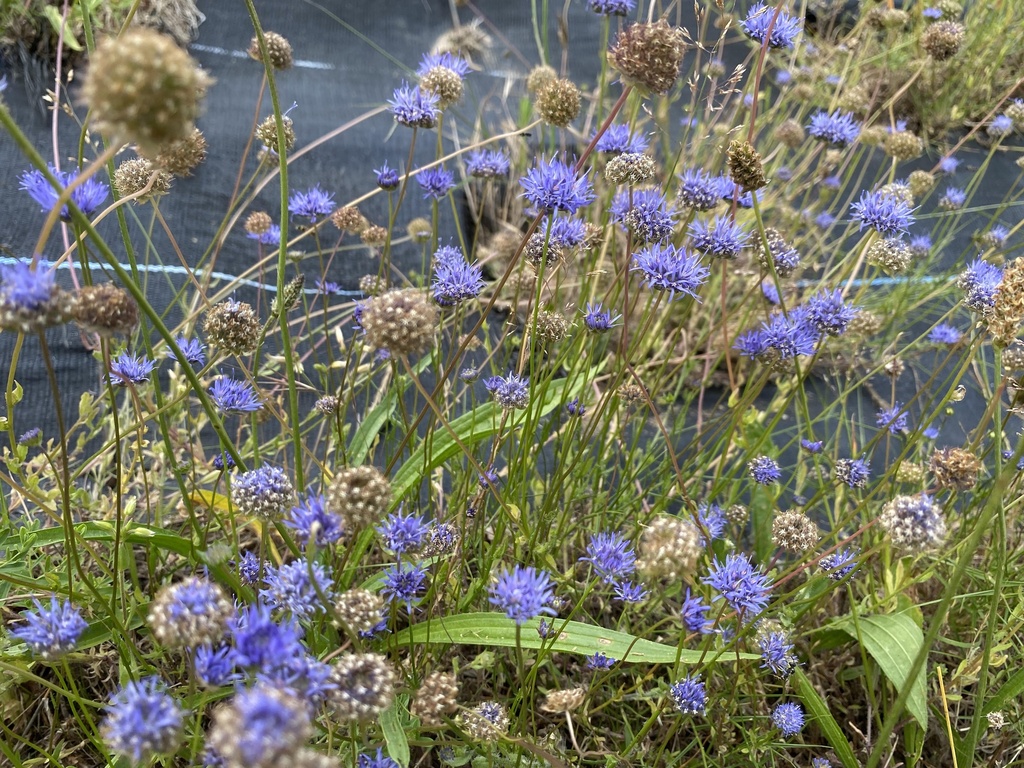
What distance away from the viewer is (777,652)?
130 cm

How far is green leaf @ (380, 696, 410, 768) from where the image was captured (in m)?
1.00

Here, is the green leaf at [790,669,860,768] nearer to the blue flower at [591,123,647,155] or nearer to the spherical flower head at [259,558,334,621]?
A: the spherical flower head at [259,558,334,621]

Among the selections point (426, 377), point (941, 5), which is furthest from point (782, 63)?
point (426, 377)

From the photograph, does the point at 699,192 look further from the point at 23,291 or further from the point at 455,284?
the point at 23,291

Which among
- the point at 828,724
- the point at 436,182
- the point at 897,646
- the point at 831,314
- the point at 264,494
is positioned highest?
the point at 436,182

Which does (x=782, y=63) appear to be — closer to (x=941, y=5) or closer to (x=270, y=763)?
(x=941, y=5)

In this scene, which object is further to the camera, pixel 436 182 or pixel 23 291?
pixel 436 182

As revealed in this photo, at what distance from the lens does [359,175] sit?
3.16 metres

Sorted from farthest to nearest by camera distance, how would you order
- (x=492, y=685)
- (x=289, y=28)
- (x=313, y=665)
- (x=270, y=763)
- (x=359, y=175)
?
(x=289, y=28) → (x=359, y=175) → (x=492, y=685) → (x=313, y=665) → (x=270, y=763)

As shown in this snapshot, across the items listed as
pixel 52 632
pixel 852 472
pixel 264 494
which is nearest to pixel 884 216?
pixel 852 472

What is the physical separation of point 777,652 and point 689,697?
0.21m

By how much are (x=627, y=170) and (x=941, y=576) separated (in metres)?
1.20

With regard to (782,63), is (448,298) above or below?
below

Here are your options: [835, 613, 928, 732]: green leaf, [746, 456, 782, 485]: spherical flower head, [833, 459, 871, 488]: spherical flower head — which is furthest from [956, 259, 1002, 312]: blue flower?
[835, 613, 928, 732]: green leaf
